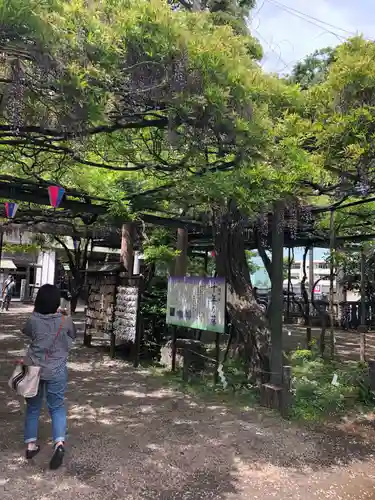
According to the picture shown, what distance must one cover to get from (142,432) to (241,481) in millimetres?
1386

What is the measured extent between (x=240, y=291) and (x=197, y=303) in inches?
29.1

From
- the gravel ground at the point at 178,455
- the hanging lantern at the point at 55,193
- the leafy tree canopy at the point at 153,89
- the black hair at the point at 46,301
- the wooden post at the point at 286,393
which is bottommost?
the gravel ground at the point at 178,455

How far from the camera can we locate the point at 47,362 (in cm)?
Result: 390

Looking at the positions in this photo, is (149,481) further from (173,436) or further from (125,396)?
(125,396)

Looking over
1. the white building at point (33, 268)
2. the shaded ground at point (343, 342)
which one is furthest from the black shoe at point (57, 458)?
the white building at point (33, 268)

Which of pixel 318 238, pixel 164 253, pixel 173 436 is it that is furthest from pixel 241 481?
pixel 318 238

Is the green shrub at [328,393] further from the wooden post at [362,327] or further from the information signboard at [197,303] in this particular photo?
the information signboard at [197,303]

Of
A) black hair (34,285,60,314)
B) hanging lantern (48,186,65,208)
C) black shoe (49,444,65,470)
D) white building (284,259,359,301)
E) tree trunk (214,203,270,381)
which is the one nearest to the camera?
black shoe (49,444,65,470)

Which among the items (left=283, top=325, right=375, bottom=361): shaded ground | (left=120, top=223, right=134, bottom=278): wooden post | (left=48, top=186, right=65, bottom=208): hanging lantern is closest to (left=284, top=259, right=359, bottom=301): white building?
(left=283, top=325, right=375, bottom=361): shaded ground

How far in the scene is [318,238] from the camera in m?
11.4

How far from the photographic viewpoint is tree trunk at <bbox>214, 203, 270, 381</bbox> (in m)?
6.58

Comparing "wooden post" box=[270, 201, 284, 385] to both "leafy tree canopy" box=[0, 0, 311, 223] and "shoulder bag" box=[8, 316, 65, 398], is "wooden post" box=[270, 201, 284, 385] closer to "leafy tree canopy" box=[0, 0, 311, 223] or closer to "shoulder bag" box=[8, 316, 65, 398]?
"leafy tree canopy" box=[0, 0, 311, 223]

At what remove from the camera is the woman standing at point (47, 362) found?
3877 mm

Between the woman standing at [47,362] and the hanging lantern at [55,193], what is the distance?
366 centimetres
